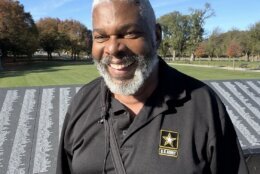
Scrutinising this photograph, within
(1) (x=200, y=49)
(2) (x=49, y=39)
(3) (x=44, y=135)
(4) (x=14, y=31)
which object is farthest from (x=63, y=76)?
(1) (x=200, y=49)

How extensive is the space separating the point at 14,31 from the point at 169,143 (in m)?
58.0

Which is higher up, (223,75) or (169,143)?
(169,143)

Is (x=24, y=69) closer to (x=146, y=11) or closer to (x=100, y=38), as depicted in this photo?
(x=100, y=38)

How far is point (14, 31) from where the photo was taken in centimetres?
5719

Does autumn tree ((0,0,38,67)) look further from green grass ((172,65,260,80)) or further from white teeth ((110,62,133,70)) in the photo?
white teeth ((110,62,133,70))

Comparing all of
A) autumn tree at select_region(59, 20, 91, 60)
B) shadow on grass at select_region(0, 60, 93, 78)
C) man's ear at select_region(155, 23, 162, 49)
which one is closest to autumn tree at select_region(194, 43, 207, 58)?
autumn tree at select_region(59, 20, 91, 60)

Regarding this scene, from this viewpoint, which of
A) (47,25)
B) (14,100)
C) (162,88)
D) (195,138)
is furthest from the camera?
(47,25)

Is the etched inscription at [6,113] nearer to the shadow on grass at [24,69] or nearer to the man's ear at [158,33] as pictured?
the man's ear at [158,33]

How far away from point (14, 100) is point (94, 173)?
3835mm

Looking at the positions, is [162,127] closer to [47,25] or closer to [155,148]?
→ [155,148]

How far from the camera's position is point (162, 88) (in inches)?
87.2

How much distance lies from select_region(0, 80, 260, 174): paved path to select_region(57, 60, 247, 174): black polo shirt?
2379mm

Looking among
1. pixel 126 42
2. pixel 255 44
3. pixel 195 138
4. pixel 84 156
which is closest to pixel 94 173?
pixel 84 156

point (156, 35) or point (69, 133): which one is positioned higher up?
point (156, 35)
